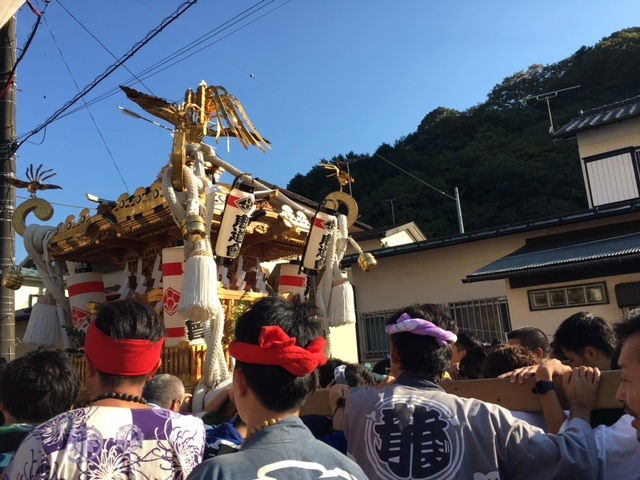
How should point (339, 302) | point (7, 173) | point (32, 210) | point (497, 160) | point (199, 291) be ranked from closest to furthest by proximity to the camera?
point (199, 291) → point (339, 302) → point (32, 210) → point (7, 173) → point (497, 160)

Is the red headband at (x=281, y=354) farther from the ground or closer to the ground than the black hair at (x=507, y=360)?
farther from the ground

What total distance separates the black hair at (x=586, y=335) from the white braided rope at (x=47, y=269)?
5.48 m

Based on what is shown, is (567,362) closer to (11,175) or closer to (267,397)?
(267,397)

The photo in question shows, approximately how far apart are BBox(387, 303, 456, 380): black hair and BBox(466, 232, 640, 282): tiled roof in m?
6.43

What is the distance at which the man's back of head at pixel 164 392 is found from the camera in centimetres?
298

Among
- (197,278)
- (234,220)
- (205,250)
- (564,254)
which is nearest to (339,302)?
(234,220)

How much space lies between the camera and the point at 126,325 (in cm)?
185

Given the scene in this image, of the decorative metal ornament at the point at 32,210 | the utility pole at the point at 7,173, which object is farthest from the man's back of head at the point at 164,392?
the utility pole at the point at 7,173

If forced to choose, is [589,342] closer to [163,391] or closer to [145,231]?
[163,391]

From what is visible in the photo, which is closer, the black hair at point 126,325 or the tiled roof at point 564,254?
the black hair at point 126,325

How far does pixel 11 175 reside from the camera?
7281 millimetres

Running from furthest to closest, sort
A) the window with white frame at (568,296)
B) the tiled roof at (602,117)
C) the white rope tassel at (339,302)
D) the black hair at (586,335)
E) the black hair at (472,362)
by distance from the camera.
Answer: the tiled roof at (602,117), the window with white frame at (568,296), the white rope tassel at (339,302), the black hair at (472,362), the black hair at (586,335)

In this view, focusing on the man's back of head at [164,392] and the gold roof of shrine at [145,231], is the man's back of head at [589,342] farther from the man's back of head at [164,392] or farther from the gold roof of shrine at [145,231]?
the gold roof of shrine at [145,231]

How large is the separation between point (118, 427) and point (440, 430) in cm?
111
